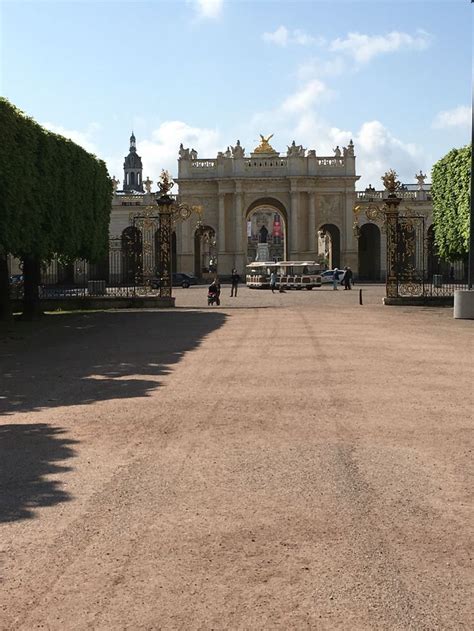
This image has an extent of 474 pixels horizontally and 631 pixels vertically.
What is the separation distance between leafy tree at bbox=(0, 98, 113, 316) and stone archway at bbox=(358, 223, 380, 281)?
45.9 metres

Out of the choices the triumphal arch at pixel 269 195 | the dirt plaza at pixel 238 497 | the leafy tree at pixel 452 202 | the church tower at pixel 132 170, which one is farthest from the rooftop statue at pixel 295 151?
the church tower at pixel 132 170

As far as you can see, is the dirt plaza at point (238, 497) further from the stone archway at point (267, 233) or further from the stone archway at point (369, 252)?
the stone archway at point (267, 233)

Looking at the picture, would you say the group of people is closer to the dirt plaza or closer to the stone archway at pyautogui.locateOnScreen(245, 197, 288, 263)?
the dirt plaza

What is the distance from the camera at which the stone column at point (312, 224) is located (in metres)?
74.8

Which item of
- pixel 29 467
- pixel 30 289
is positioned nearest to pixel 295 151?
pixel 30 289

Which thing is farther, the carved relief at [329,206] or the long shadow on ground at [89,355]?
the carved relief at [329,206]

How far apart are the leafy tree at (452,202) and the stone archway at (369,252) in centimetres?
3878

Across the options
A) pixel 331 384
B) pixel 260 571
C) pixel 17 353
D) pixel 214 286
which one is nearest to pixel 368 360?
pixel 331 384

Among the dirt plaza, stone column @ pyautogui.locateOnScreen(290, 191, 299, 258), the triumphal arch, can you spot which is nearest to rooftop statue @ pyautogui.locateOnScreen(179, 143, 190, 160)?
the triumphal arch

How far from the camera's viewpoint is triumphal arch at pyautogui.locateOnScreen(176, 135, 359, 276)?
245 ft

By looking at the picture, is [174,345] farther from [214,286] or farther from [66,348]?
[214,286]

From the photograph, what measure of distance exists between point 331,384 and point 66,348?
8536mm

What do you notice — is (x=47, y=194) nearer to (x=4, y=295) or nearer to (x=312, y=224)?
(x=4, y=295)

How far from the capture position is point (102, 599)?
14.3 ft
